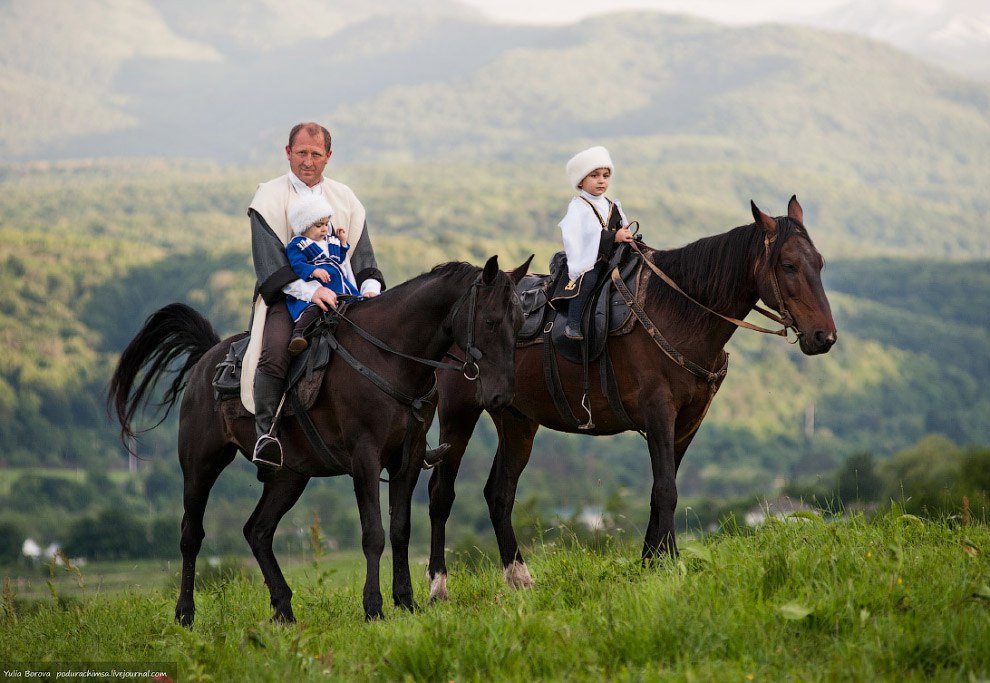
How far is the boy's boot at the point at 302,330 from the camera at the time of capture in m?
8.34

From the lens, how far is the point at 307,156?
8781 mm

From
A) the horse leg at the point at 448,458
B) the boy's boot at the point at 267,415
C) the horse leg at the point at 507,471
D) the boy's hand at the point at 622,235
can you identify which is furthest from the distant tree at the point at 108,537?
the boy's hand at the point at 622,235

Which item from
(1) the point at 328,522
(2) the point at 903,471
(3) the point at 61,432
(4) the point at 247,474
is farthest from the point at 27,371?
(2) the point at 903,471

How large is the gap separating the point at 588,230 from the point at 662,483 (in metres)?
2.40

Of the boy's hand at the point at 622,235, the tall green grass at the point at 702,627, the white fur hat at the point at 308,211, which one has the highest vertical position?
the white fur hat at the point at 308,211

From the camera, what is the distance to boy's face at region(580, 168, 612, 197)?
952 cm

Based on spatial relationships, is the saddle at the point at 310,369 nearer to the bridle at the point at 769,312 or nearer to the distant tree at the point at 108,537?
the bridle at the point at 769,312

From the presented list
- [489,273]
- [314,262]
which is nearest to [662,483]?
[489,273]

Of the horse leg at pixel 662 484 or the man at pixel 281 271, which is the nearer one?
the horse leg at pixel 662 484

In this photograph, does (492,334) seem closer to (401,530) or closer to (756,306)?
(401,530)

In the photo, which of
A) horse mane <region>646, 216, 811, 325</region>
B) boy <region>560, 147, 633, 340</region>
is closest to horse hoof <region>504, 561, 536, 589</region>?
boy <region>560, 147, 633, 340</region>

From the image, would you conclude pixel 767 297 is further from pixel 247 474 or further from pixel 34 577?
pixel 247 474

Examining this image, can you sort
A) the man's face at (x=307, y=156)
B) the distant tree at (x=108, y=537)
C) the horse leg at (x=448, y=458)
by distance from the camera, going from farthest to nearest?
the distant tree at (x=108, y=537) → the horse leg at (x=448, y=458) → the man's face at (x=307, y=156)

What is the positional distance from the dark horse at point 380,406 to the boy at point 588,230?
163cm
